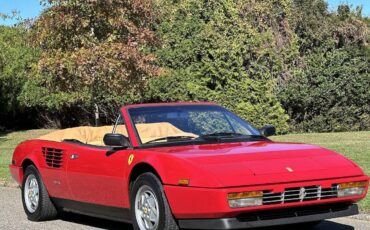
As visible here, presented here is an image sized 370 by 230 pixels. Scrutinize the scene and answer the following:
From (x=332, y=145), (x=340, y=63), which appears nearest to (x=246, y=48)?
(x=340, y=63)

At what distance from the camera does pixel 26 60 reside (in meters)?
29.0

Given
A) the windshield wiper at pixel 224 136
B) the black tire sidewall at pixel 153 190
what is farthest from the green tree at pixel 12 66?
the black tire sidewall at pixel 153 190

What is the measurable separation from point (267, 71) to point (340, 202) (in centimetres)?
1850

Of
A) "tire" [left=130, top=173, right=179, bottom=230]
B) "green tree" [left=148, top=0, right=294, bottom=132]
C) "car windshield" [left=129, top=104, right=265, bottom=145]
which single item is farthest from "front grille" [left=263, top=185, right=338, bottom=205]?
"green tree" [left=148, top=0, right=294, bottom=132]

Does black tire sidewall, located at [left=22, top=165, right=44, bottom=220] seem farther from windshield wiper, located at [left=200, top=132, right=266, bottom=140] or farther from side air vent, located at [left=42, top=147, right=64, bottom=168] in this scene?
windshield wiper, located at [left=200, top=132, right=266, bottom=140]

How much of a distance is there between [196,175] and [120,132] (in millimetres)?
2122

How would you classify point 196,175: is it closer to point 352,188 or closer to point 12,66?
point 352,188

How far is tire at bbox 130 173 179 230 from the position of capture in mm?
5961

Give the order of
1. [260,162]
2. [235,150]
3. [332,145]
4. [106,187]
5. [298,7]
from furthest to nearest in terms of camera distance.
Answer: [298,7]
[332,145]
[106,187]
[235,150]
[260,162]

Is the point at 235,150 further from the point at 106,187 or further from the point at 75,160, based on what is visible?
the point at 75,160

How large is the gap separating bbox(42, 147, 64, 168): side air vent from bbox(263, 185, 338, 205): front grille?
3.21 m

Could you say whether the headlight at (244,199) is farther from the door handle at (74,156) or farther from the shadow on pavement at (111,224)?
the door handle at (74,156)

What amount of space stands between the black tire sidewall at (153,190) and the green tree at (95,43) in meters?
8.64

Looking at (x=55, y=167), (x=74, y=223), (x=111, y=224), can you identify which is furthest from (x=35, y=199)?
(x=111, y=224)
